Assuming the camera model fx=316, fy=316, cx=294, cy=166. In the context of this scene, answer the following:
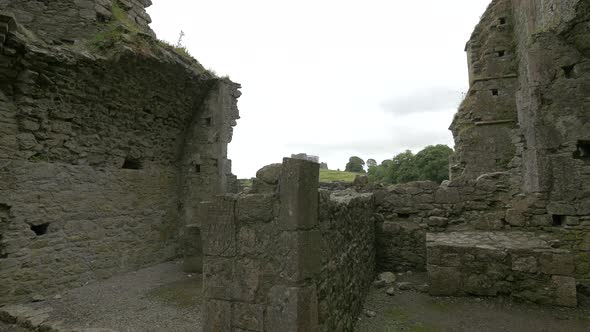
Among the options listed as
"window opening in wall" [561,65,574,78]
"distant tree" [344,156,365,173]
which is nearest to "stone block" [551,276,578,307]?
"window opening in wall" [561,65,574,78]

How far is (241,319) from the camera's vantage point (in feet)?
9.36

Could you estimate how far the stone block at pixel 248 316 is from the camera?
9.07 feet

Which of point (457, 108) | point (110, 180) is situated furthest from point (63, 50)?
point (457, 108)

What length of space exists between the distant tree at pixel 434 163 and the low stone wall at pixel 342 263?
58.7 feet

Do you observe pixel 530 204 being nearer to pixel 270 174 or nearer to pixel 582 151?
pixel 582 151

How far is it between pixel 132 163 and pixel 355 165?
1308 inches

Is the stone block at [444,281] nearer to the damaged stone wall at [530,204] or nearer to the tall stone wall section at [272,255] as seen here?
the damaged stone wall at [530,204]

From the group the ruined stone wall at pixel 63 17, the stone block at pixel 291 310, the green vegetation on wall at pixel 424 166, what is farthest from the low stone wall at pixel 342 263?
the green vegetation on wall at pixel 424 166

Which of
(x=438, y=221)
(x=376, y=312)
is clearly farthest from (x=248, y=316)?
(x=438, y=221)

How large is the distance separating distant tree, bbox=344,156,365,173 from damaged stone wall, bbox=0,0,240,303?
99.5ft

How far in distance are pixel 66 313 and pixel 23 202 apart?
2109 millimetres

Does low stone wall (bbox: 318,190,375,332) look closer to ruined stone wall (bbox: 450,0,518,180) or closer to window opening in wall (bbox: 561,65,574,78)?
window opening in wall (bbox: 561,65,574,78)

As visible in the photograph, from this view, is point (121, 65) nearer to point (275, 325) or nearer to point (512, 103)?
point (275, 325)

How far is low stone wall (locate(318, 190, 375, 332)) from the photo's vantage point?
314 cm
